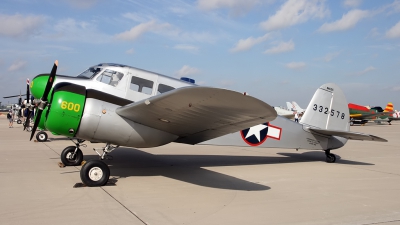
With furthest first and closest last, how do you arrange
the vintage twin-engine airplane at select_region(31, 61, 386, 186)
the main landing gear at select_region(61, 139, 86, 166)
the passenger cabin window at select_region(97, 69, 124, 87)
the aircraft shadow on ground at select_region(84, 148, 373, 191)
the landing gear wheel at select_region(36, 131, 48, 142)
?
the landing gear wheel at select_region(36, 131, 48, 142)
the main landing gear at select_region(61, 139, 86, 166)
the passenger cabin window at select_region(97, 69, 124, 87)
the aircraft shadow on ground at select_region(84, 148, 373, 191)
the vintage twin-engine airplane at select_region(31, 61, 386, 186)

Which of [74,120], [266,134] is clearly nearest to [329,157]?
[266,134]

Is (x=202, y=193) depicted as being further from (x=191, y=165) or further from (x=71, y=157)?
(x=71, y=157)

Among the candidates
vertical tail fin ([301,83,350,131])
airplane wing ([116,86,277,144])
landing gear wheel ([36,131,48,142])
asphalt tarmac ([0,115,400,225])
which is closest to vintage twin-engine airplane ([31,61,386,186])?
airplane wing ([116,86,277,144])

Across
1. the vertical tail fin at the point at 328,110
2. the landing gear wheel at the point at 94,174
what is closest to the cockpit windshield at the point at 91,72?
the landing gear wheel at the point at 94,174

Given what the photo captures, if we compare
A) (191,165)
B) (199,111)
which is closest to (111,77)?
(199,111)

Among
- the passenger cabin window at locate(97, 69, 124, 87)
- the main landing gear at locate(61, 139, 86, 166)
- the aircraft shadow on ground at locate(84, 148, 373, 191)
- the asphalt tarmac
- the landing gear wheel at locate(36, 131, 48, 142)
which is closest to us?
the asphalt tarmac

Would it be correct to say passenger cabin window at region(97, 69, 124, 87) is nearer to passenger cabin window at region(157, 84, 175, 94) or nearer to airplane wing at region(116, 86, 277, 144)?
passenger cabin window at region(157, 84, 175, 94)

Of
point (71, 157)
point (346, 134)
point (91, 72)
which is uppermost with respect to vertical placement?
point (91, 72)

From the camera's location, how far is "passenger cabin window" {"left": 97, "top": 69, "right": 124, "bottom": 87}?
7.42 m

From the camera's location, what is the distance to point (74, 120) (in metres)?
6.14

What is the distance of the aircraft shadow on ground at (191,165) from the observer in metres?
6.87

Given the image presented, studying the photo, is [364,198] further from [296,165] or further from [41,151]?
[41,151]

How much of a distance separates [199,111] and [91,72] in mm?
3278

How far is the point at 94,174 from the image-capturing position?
6.18 metres
